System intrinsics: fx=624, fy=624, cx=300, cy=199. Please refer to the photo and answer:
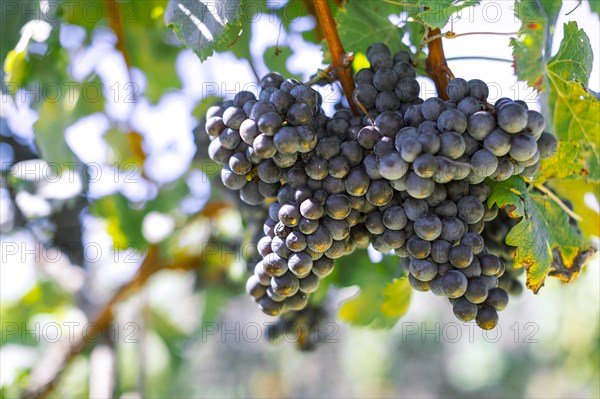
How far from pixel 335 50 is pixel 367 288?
67 cm

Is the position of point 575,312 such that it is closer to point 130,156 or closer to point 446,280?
point 130,156

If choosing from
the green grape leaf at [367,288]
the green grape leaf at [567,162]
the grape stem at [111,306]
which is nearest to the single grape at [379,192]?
the green grape leaf at [567,162]

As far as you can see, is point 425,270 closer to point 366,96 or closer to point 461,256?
point 461,256

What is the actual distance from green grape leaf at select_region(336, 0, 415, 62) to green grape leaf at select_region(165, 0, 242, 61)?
0.26 m

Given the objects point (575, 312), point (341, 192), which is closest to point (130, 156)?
point (341, 192)

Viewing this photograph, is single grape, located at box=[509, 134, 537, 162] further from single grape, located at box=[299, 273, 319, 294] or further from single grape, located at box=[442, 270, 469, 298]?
single grape, located at box=[299, 273, 319, 294]

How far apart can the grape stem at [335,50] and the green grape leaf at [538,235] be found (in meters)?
0.29

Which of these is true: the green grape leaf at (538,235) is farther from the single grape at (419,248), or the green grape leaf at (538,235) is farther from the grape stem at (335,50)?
the grape stem at (335,50)

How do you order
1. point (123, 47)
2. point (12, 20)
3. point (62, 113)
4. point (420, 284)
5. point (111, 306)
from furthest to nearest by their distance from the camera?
point (111, 306) → point (123, 47) → point (62, 113) → point (12, 20) → point (420, 284)

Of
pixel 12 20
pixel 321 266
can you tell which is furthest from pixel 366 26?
pixel 12 20

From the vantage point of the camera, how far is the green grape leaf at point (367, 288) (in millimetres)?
1438

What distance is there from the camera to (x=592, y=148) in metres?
1.16

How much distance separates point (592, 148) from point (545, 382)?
8.42 meters

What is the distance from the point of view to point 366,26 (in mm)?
1233
